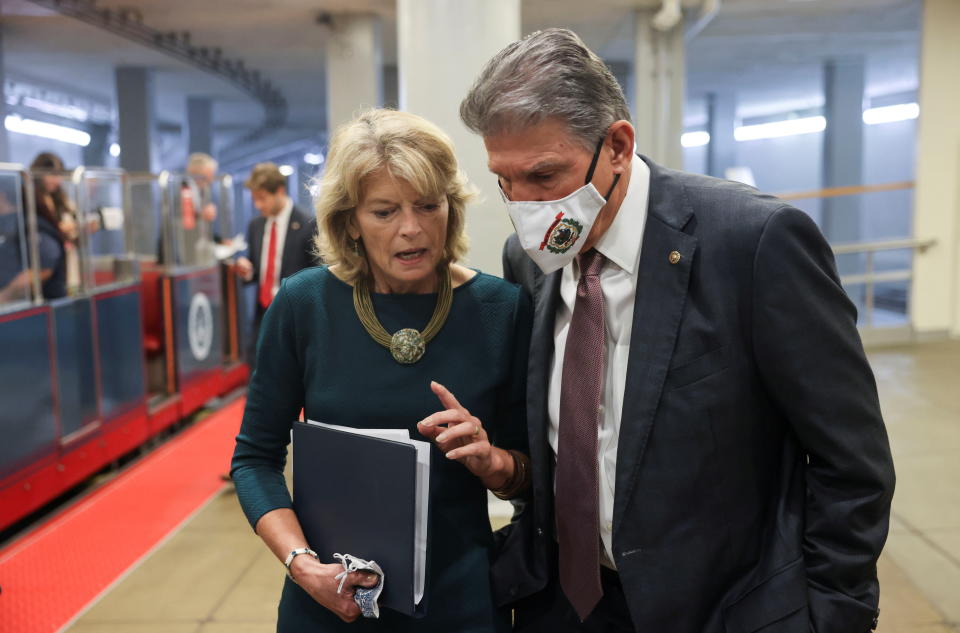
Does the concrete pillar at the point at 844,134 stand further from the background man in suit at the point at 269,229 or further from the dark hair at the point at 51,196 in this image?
the dark hair at the point at 51,196

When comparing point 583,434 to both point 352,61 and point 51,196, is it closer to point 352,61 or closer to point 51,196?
point 51,196

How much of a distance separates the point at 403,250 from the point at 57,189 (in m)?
4.52

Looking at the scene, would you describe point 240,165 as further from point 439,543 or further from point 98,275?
point 439,543

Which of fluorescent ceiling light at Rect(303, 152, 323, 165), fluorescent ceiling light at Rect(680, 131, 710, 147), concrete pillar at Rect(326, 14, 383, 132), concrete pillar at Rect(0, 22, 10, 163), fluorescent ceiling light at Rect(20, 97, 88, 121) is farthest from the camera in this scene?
fluorescent ceiling light at Rect(303, 152, 323, 165)

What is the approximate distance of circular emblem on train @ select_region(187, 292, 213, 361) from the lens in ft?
22.4

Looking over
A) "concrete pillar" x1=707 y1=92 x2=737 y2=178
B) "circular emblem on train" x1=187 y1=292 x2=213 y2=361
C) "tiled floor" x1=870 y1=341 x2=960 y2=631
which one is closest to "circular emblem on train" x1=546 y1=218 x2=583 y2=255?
"tiled floor" x1=870 y1=341 x2=960 y2=631

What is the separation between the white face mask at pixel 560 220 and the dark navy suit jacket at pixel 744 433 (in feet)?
0.33

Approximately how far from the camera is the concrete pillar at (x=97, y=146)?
17594 millimetres

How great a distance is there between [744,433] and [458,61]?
117 inches

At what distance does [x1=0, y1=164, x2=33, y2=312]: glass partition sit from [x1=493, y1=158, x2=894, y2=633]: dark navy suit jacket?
4046 mm

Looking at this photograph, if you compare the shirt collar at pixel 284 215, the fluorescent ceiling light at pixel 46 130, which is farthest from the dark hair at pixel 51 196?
the fluorescent ceiling light at pixel 46 130

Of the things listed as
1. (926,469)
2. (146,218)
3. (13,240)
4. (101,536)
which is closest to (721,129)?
(146,218)

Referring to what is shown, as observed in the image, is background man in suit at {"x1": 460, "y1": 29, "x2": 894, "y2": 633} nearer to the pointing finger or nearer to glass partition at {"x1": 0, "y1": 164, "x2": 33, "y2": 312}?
the pointing finger

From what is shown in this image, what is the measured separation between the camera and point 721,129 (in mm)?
21156
